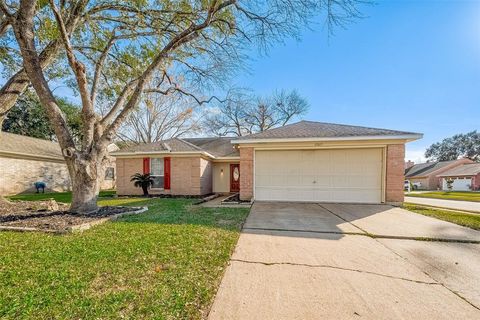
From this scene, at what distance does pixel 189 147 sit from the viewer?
12734 mm

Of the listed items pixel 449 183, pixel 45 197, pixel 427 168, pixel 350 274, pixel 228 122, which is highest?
pixel 228 122

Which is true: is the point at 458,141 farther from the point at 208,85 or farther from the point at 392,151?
the point at 208,85

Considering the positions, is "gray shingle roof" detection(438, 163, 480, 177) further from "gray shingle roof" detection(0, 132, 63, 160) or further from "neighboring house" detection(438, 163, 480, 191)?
"gray shingle roof" detection(0, 132, 63, 160)

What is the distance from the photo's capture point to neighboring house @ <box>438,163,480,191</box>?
27828 mm

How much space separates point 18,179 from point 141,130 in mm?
10670

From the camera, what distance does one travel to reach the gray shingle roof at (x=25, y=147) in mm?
13914

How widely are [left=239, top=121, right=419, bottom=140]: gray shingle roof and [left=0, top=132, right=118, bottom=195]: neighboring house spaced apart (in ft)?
48.5

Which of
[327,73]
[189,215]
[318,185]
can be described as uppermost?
[327,73]

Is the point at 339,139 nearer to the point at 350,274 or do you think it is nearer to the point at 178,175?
the point at 350,274

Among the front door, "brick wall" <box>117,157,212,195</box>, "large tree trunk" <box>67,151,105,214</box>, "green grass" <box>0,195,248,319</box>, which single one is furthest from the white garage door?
"large tree trunk" <box>67,151,105,214</box>

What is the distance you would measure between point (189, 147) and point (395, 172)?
32.3 ft

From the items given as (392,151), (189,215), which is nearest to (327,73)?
(392,151)

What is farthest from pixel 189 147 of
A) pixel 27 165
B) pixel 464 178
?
pixel 464 178

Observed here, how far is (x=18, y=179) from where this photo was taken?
14266 millimetres
